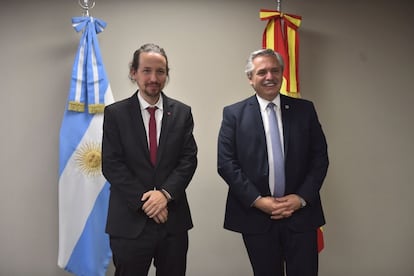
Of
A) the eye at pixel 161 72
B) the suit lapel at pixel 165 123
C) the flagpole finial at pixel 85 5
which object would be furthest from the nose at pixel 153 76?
the flagpole finial at pixel 85 5

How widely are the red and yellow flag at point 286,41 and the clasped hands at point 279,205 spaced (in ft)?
3.26

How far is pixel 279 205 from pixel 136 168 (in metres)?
0.74

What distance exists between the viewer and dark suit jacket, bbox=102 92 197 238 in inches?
73.9

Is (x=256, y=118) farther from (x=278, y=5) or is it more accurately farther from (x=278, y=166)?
(x=278, y=5)

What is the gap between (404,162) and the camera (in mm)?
3154

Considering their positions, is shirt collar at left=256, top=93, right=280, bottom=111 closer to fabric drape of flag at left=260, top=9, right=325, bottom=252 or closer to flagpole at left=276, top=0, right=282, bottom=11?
fabric drape of flag at left=260, top=9, right=325, bottom=252

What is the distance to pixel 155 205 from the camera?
1.84 metres

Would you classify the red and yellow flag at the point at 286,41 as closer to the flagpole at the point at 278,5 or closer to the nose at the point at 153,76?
the flagpole at the point at 278,5

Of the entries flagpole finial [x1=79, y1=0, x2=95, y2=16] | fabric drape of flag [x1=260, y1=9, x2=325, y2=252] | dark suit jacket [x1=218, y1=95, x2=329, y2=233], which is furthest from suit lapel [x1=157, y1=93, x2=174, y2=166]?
flagpole finial [x1=79, y1=0, x2=95, y2=16]

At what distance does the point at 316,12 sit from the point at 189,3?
3.33ft

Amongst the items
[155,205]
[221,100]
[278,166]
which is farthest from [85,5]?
[278,166]

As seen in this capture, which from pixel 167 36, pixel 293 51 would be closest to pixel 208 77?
pixel 167 36

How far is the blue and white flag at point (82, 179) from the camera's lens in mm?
2703

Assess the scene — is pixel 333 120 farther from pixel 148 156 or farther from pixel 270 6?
→ pixel 148 156
